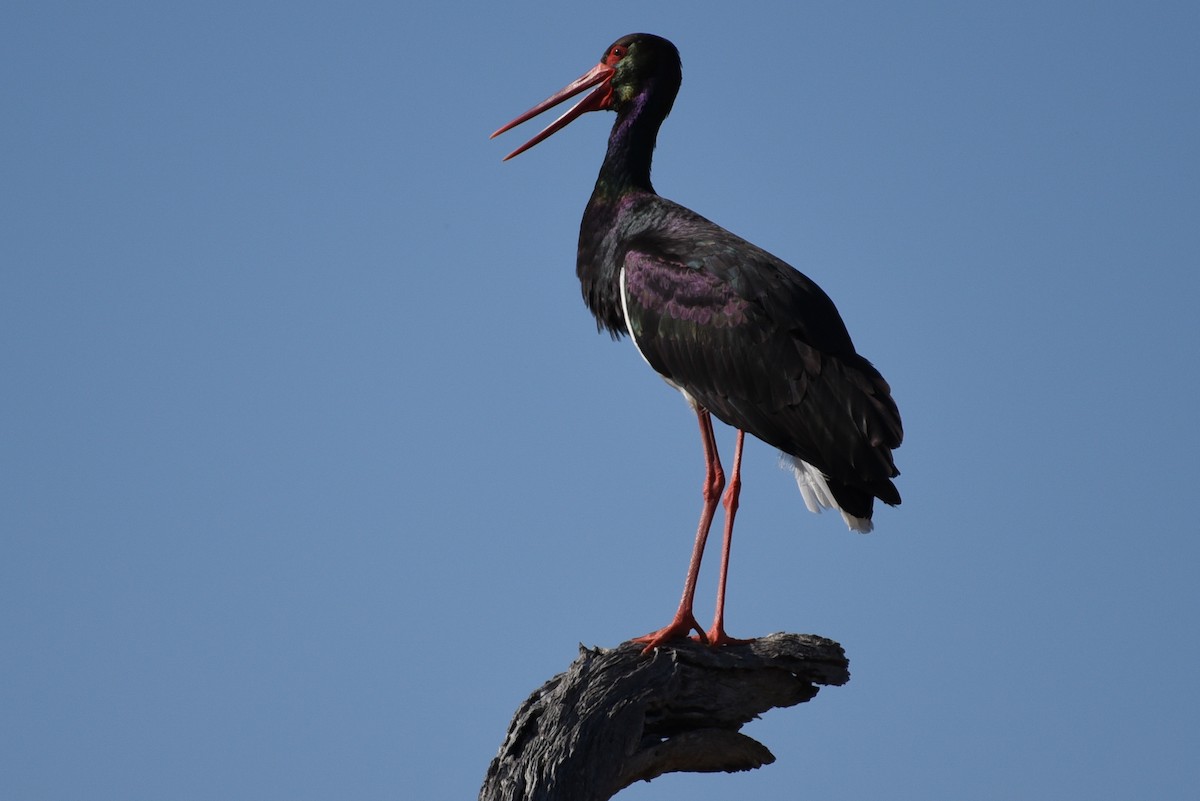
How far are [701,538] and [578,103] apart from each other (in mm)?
3210

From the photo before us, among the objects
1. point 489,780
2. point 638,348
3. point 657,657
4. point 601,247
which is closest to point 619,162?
point 601,247

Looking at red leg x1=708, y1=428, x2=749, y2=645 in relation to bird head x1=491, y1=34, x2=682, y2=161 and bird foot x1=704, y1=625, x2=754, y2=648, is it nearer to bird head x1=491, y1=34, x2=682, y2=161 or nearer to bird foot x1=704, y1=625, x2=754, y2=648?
bird foot x1=704, y1=625, x2=754, y2=648

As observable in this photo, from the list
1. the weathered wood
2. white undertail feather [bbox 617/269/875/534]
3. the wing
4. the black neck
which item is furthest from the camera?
the black neck

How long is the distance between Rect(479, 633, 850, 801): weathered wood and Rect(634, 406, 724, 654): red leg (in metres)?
0.15

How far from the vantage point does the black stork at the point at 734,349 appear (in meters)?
8.90

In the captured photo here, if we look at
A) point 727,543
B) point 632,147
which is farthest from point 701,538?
point 632,147

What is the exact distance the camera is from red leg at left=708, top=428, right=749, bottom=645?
28.9 feet

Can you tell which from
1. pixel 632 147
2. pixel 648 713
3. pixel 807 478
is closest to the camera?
pixel 648 713

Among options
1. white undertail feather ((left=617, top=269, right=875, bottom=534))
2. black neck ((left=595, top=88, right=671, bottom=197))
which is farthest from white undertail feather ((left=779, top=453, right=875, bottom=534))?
black neck ((left=595, top=88, right=671, bottom=197))

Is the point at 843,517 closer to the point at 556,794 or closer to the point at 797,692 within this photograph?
the point at 797,692

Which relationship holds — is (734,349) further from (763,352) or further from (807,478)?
(807,478)

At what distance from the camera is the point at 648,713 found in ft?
26.4

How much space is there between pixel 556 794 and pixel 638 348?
3120mm

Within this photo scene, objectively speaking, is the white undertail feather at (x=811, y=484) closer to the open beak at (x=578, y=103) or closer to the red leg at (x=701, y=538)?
the red leg at (x=701, y=538)
